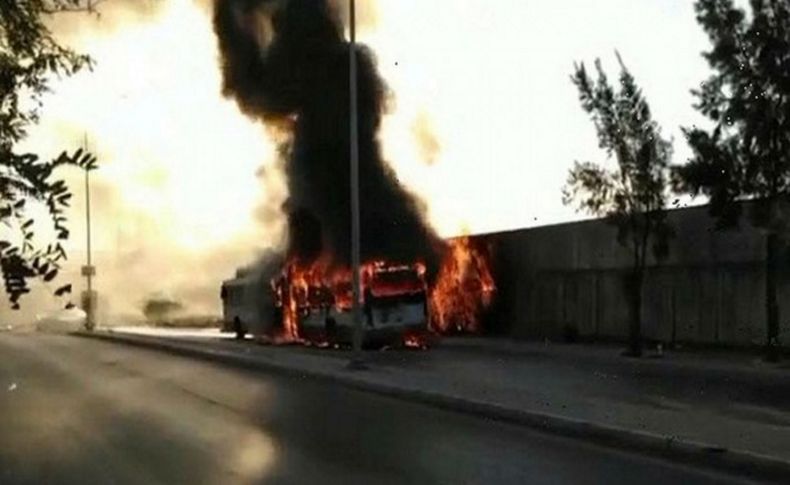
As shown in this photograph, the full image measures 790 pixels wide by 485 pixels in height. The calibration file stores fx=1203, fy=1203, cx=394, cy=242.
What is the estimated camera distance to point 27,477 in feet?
34.7

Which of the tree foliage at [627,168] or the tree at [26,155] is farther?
the tree foliage at [627,168]

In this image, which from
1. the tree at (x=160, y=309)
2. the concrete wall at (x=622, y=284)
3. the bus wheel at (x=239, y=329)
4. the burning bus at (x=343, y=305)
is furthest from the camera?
the tree at (x=160, y=309)

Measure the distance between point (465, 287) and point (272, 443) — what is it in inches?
1218

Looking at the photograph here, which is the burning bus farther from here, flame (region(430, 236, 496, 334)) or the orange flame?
flame (region(430, 236, 496, 334))

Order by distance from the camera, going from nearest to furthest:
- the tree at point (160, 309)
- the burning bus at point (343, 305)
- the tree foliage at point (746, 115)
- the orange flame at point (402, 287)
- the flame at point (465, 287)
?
1. the tree foliage at point (746, 115)
2. the burning bus at point (343, 305)
3. the orange flame at point (402, 287)
4. the flame at point (465, 287)
5. the tree at point (160, 309)

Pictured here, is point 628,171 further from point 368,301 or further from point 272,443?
point 272,443

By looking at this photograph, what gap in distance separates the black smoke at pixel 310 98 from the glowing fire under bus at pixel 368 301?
6.18ft

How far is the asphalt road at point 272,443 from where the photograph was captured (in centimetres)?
1029

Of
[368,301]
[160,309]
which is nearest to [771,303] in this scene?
[368,301]

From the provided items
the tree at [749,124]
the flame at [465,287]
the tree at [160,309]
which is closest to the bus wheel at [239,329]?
the flame at [465,287]

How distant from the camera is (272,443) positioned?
12875 millimetres

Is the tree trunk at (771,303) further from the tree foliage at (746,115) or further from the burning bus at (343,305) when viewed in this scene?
the burning bus at (343,305)

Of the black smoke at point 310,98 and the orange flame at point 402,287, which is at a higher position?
the black smoke at point 310,98

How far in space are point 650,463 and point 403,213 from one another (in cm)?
2754
